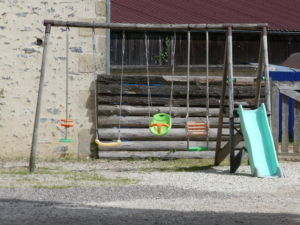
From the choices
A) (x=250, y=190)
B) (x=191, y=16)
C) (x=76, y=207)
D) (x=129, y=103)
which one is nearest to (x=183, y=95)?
(x=129, y=103)

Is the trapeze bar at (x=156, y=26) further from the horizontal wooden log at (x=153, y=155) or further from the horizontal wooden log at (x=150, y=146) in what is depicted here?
the horizontal wooden log at (x=153, y=155)

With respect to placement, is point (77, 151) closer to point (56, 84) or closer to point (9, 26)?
point (56, 84)

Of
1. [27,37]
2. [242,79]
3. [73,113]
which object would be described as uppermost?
[27,37]

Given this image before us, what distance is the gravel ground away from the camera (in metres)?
4.95

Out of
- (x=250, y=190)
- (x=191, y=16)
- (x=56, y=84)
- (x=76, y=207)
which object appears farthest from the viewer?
(x=191, y=16)

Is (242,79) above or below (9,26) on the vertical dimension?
below

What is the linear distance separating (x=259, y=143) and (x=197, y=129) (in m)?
0.93

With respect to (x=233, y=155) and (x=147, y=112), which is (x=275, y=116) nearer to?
(x=233, y=155)

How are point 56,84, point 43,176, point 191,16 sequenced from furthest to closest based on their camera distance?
point 191,16 < point 56,84 < point 43,176

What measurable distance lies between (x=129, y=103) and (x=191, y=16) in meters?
10.8

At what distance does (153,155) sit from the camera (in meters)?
10.4

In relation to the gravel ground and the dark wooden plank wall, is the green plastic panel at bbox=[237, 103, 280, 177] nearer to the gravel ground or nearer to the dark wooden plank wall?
the gravel ground

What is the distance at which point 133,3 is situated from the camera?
2073 centimetres

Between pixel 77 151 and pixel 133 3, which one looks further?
pixel 133 3
